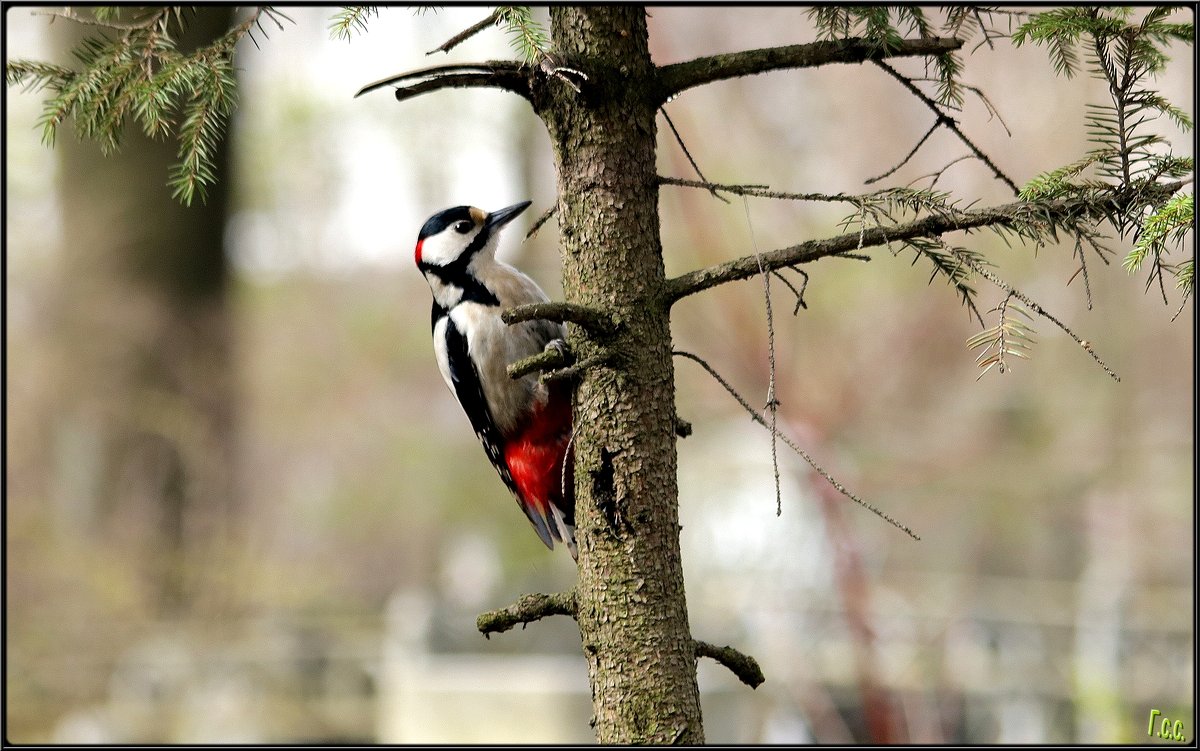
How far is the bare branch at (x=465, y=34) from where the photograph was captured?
5.09 feet

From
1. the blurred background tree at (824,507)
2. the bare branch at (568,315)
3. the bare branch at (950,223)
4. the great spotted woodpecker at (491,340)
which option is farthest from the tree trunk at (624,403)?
the blurred background tree at (824,507)

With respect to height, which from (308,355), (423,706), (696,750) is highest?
(308,355)

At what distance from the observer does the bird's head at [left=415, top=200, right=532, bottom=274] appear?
2648 millimetres

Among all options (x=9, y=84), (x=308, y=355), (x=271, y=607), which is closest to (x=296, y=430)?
(x=308, y=355)

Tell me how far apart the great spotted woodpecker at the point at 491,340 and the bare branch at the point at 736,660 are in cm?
83

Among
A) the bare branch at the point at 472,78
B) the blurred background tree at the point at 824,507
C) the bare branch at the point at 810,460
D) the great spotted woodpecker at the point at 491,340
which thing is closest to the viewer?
the bare branch at the point at 810,460

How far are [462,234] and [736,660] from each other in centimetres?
134

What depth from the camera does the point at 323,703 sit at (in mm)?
6363

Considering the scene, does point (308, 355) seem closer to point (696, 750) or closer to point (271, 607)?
point (271, 607)

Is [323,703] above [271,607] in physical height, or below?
below

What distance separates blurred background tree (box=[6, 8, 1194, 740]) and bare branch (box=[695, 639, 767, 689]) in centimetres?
324

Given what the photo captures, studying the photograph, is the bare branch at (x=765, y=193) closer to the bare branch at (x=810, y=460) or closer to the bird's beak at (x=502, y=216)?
the bare branch at (x=810, y=460)

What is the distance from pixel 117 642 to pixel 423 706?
2019 millimetres

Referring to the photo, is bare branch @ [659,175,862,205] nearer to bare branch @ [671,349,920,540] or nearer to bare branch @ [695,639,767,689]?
bare branch @ [671,349,920,540]
